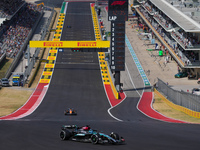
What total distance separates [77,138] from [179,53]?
5599cm

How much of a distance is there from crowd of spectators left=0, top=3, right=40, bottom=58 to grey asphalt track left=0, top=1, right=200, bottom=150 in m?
9.07

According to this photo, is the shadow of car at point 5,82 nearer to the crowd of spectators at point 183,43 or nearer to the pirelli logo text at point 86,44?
the pirelli logo text at point 86,44

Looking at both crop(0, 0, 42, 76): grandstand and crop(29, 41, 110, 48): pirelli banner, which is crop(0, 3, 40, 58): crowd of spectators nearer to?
crop(0, 0, 42, 76): grandstand

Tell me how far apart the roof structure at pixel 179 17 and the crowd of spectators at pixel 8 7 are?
34419 mm

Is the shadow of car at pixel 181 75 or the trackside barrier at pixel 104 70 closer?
the trackside barrier at pixel 104 70

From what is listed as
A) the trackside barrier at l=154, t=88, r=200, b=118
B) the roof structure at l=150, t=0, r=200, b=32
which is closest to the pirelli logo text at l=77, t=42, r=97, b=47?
the roof structure at l=150, t=0, r=200, b=32

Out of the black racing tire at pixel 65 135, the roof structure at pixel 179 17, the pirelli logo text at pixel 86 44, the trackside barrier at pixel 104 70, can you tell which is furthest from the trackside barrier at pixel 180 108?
the black racing tire at pixel 65 135

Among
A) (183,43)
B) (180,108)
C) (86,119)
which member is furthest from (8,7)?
(86,119)

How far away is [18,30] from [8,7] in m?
13.0

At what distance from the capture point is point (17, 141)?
30641 millimetres

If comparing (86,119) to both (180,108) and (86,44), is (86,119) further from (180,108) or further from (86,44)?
(86,44)

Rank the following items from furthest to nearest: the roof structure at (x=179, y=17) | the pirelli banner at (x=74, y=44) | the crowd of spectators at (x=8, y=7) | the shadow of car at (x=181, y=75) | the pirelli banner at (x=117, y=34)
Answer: the crowd of spectators at (x=8, y=7) → the pirelli banner at (x=74, y=44) → the shadow of car at (x=181, y=75) → the roof structure at (x=179, y=17) → the pirelli banner at (x=117, y=34)

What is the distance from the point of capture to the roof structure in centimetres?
7894

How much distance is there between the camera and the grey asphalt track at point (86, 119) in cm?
2995
